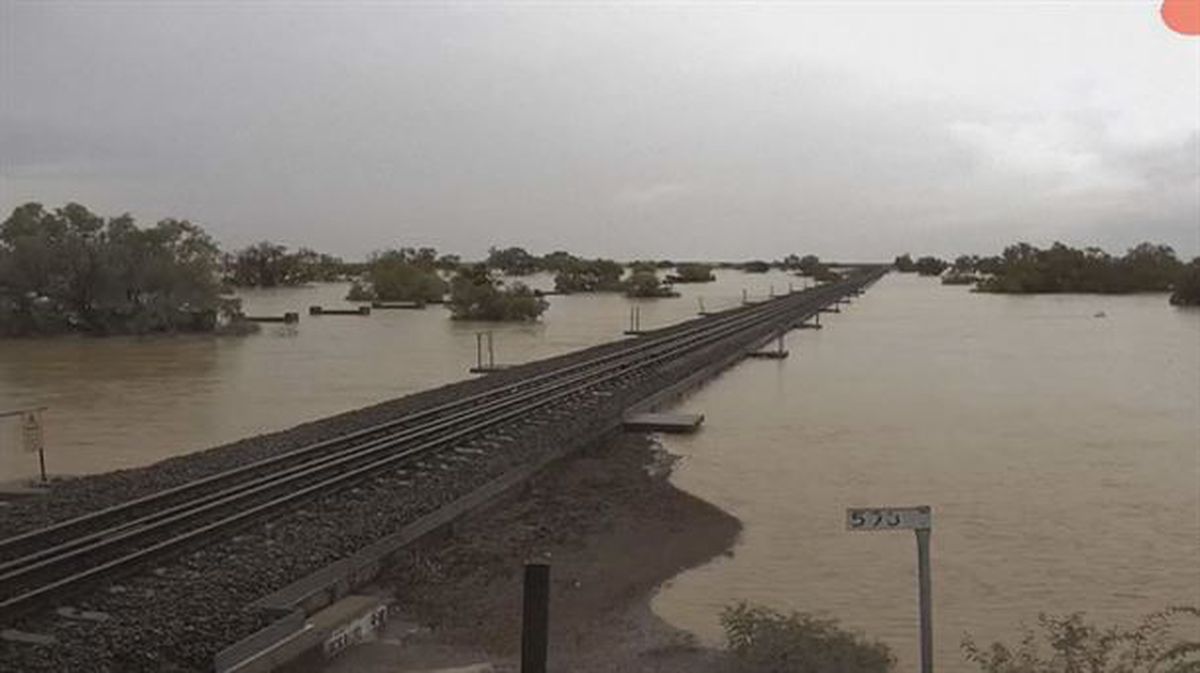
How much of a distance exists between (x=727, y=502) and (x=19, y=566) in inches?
332

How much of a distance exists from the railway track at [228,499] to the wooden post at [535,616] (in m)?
5.26

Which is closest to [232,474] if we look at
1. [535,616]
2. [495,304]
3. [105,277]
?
[535,616]

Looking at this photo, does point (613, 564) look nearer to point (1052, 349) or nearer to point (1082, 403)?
point (1082, 403)

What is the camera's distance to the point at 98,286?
46906 millimetres

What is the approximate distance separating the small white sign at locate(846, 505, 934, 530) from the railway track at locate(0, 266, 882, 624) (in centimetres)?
598

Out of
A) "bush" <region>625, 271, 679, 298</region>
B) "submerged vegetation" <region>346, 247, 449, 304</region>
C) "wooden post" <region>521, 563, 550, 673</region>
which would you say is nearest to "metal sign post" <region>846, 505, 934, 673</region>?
"wooden post" <region>521, 563, 550, 673</region>

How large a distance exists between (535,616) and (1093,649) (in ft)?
18.3

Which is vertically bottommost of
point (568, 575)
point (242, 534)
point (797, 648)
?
point (568, 575)

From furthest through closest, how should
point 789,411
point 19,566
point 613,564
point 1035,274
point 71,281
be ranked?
point 1035,274 → point 71,281 → point 789,411 → point 613,564 → point 19,566

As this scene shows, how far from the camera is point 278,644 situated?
723 centimetres

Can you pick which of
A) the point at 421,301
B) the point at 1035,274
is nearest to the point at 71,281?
the point at 421,301

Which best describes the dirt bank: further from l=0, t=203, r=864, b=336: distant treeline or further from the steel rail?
l=0, t=203, r=864, b=336: distant treeline

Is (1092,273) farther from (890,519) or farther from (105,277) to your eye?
(890,519)

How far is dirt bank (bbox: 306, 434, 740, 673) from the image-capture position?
7855 mm
